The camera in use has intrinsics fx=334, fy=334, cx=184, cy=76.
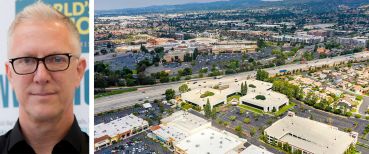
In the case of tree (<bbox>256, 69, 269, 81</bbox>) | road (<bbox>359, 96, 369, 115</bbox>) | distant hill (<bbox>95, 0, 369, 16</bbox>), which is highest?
distant hill (<bbox>95, 0, 369, 16</bbox>)

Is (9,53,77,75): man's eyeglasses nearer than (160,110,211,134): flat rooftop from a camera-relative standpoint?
Yes

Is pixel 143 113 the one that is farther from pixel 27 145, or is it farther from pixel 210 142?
pixel 27 145

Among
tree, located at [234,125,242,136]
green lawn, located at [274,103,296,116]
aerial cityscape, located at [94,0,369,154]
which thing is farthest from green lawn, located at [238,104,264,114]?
tree, located at [234,125,242,136]

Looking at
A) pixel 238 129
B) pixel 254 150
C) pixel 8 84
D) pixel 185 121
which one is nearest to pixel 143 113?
pixel 185 121

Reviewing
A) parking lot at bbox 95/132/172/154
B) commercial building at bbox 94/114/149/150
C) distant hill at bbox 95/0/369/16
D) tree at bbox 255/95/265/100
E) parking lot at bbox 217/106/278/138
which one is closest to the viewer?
→ parking lot at bbox 95/132/172/154

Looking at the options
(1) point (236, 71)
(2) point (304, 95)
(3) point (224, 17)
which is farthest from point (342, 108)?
(3) point (224, 17)

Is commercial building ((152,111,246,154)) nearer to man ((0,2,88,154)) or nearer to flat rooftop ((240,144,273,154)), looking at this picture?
flat rooftop ((240,144,273,154))
